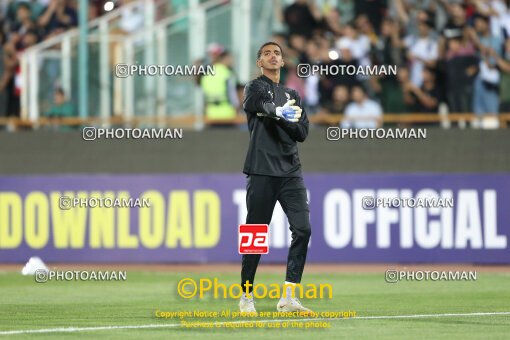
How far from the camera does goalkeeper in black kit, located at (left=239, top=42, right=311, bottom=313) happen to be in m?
10.8

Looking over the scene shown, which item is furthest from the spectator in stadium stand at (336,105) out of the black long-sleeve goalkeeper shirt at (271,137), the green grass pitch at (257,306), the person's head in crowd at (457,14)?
the black long-sleeve goalkeeper shirt at (271,137)

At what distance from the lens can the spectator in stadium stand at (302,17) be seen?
62.6 feet

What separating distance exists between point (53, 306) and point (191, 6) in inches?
301

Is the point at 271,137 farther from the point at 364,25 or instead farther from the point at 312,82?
the point at 364,25

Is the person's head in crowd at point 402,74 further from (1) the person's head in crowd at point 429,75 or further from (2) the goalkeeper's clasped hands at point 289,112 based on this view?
(2) the goalkeeper's clasped hands at point 289,112

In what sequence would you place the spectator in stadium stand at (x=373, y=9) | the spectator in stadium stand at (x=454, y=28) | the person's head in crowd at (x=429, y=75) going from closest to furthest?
the spectator in stadium stand at (x=454, y=28) → the person's head in crowd at (x=429, y=75) → the spectator in stadium stand at (x=373, y=9)

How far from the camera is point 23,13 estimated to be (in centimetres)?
2038

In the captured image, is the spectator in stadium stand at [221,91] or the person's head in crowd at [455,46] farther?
the spectator in stadium stand at [221,91]

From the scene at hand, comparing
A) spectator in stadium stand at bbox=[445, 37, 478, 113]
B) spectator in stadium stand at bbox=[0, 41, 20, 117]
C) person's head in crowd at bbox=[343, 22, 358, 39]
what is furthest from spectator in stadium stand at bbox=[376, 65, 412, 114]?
spectator in stadium stand at bbox=[0, 41, 20, 117]

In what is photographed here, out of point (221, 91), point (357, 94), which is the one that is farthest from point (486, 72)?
point (221, 91)

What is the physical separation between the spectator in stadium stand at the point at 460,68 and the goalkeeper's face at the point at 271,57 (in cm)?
801

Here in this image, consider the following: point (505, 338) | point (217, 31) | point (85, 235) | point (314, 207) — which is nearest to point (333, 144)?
point (314, 207)

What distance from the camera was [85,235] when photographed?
61.5ft

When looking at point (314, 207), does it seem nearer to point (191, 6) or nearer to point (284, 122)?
point (191, 6)
